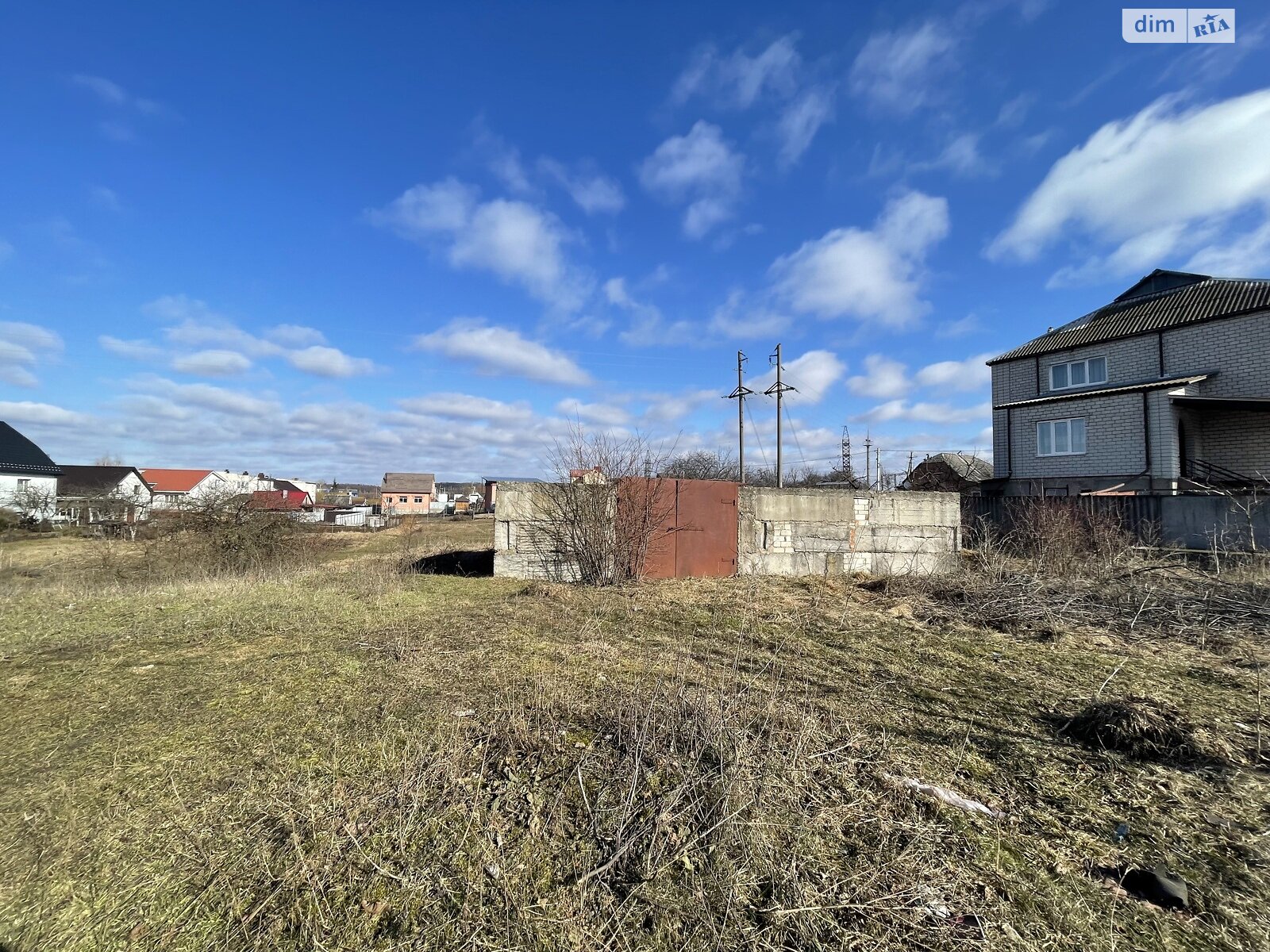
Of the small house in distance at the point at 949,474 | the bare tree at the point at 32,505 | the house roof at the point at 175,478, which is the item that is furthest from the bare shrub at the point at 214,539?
the house roof at the point at 175,478

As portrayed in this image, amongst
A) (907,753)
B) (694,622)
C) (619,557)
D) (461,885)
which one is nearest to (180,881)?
(461,885)

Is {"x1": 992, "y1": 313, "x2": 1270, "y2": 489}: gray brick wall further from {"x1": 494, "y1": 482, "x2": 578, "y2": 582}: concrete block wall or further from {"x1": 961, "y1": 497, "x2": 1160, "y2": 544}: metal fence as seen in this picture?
{"x1": 494, "y1": 482, "x2": 578, "y2": 582}: concrete block wall

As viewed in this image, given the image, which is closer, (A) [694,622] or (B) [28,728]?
(B) [28,728]

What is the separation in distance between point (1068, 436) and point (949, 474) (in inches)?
415

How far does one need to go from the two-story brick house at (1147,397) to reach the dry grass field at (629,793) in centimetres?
1397

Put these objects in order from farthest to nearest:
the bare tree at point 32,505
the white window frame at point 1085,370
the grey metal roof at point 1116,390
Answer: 1. the bare tree at point 32,505
2. the white window frame at point 1085,370
3. the grey metal roof at point 1116,390

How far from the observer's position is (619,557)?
9.25 meters

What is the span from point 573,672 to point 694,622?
2.33 m

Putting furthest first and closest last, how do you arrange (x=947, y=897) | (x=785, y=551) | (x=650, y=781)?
(x=785, y=551) → (x=650, y=781) → (x=947, y=897)

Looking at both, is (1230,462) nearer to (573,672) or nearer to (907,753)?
(907,753)

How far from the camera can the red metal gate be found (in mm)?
9500

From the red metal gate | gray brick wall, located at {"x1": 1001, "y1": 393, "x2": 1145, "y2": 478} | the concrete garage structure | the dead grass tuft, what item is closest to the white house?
the concrete garage structure

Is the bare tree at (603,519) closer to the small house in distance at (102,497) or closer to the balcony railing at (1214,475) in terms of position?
the small house in distance at (102,497)

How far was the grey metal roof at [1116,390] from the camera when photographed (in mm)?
15219
